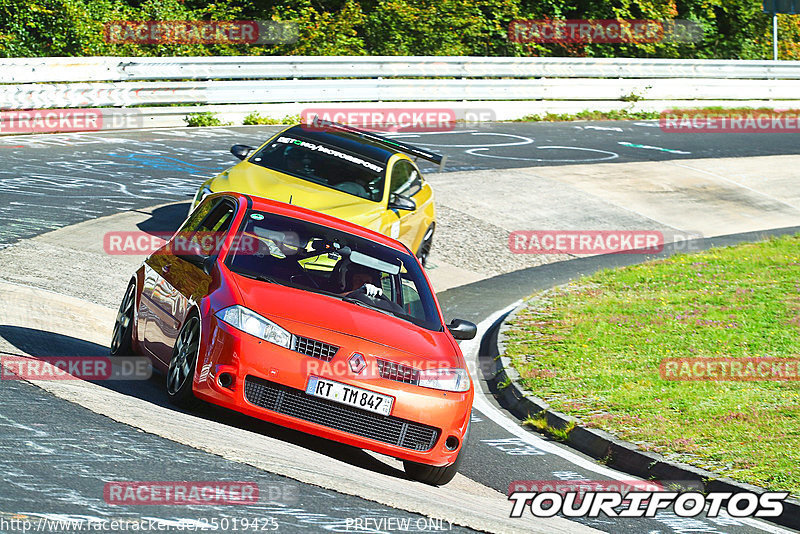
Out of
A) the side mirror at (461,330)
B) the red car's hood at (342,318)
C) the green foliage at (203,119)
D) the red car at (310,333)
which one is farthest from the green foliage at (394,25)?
the red car's hood at (342,318)

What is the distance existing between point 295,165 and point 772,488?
7.32 m

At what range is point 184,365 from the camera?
23.3 ft

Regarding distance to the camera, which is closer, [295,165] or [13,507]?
[13,507]

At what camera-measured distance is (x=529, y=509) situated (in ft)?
22.7

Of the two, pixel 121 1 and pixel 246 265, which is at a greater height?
pixel 121 1

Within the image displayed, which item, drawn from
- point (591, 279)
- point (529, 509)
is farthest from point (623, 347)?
point (529, 509)

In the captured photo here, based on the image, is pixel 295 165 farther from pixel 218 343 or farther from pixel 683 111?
pixel 683 111

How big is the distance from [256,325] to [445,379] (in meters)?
1.31

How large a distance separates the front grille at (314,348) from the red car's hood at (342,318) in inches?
6.1

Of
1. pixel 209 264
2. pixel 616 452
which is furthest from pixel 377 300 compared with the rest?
pixel 616 452

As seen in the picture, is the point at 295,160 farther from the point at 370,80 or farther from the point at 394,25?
the point at 394,25

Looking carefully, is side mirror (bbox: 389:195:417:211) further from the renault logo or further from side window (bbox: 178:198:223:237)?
the renault logo

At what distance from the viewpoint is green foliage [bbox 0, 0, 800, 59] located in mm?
25984

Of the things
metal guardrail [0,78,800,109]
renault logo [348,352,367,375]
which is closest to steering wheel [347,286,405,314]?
renault logo [348,352,367,375]
